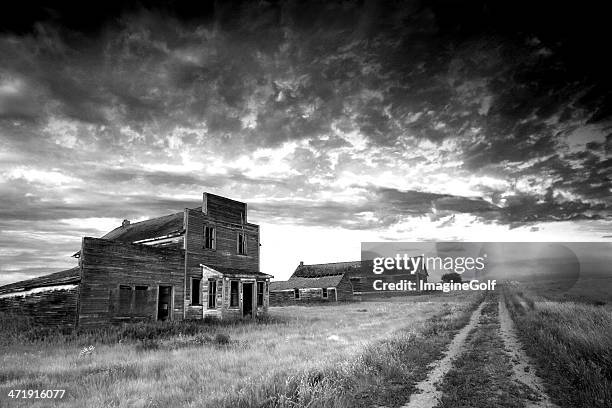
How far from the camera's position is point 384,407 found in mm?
6609

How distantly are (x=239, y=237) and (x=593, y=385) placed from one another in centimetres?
2181

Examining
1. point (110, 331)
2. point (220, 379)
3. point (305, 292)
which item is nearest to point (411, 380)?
point (220, 379)

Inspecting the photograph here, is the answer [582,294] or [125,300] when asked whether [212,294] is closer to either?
[125,300]

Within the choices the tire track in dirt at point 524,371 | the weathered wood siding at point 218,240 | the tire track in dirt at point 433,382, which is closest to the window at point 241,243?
the weathered wood siding at point 218,240

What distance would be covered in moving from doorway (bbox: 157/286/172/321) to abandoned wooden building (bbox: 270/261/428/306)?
27917 millimetres

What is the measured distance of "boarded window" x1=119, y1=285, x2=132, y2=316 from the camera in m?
18.6

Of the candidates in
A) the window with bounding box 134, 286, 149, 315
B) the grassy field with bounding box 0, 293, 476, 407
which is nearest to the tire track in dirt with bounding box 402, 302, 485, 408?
the grassy field with bounding box 0, 293, 476, 407

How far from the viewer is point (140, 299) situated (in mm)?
19562

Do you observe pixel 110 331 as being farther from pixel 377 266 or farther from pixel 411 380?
pixel 377 266

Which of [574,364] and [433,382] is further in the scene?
[574,364]

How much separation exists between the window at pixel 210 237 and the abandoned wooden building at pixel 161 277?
6 cm

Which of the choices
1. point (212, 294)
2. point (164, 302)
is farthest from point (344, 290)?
point (164, 302)

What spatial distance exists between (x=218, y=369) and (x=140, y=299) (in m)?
11.7

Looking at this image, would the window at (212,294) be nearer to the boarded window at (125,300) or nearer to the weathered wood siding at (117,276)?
the weathered wood siding at (117,276)
